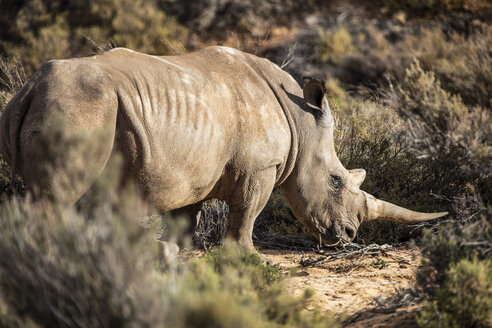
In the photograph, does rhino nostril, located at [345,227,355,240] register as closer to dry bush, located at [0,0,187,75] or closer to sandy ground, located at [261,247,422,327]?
sandy ground, located at [261,247,422,327]

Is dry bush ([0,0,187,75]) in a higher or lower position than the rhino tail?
lower

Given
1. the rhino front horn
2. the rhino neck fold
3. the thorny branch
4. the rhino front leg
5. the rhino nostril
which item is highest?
the rhino neck fold

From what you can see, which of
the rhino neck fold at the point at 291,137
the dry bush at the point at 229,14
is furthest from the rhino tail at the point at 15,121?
the dry bush at the point at 229,14

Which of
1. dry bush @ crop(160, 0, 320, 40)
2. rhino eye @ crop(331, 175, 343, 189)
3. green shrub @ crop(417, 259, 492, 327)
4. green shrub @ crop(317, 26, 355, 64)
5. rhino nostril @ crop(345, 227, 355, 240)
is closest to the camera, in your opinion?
green shrub @ crop(417, 259, 492, 327)

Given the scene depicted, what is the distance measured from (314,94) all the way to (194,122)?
153 centimetres

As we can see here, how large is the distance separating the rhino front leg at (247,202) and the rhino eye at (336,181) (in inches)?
31.3

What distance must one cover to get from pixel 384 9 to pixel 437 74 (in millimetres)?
5829

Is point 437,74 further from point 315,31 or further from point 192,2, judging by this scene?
point 192,2

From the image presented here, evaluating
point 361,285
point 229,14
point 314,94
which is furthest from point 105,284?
point 229,14

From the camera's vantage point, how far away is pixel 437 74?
1253 cm

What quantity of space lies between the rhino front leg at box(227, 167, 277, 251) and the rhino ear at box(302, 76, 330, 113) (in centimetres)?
83

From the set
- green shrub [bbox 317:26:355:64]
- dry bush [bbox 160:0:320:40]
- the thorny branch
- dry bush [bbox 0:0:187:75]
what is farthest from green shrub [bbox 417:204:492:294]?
dry bush [bbox 160:0:320:40]

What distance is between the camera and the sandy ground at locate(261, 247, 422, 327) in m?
4.40

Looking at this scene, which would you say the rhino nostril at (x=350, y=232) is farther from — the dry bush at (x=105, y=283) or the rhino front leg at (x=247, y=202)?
the dry bush at (x=105, y=283)
